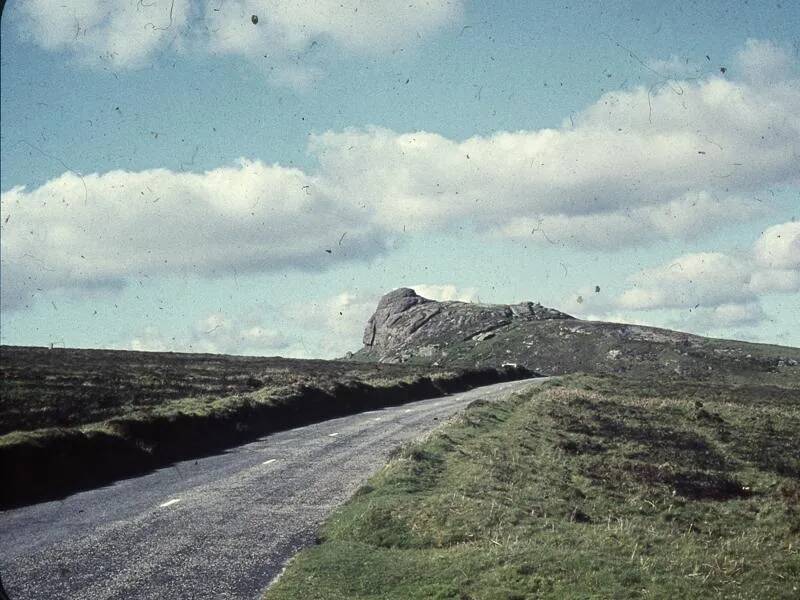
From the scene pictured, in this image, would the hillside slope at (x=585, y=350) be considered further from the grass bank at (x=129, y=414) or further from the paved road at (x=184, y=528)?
the paved road at (x=184, y=528)

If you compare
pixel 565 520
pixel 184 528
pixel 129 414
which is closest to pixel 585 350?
pixel 129 414

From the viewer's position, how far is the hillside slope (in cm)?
13125

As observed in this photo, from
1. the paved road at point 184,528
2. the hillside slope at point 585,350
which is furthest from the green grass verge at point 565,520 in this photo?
the hillside slope at point 585,350

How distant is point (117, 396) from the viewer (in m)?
44.9

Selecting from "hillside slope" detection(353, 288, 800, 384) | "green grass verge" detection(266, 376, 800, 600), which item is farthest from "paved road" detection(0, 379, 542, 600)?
"hillside slope" detection(353, 288, 800, 384)

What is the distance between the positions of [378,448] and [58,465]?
10570 mm

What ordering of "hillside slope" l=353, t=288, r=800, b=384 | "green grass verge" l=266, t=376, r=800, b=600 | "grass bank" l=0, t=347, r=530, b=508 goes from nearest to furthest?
"green grass verge" l=266, t=376, r=800, b=600
"grass bank" l=0, t=347, r=530, b=508
"hillside slope" l=353, t=288, r=800, b=384

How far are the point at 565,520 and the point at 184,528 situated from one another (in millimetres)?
7656

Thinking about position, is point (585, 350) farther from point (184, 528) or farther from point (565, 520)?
point (184, 528)

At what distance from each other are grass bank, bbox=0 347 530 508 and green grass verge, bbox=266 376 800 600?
8.73m

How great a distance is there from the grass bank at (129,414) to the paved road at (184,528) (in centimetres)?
173

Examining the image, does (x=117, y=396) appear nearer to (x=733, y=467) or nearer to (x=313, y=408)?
(x=313, y=408)

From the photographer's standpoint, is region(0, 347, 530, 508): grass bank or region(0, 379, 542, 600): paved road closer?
region(0, 379, 542, 600): paved road

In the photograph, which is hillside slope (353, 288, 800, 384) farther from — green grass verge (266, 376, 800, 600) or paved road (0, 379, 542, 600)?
paved road (0, 379, 542, 600)
